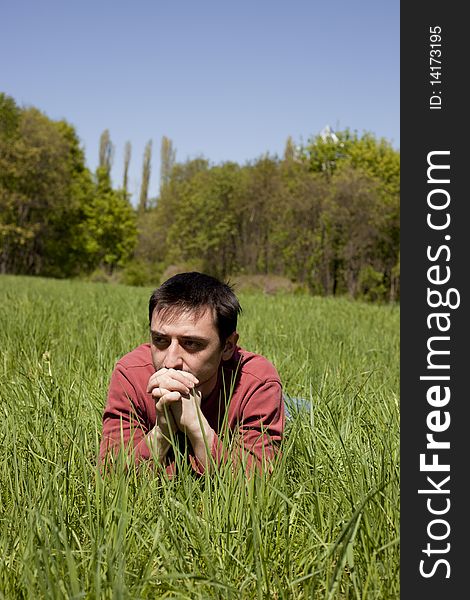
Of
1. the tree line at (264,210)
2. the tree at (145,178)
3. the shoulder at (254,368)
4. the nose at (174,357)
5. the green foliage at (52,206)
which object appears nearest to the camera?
the nose at (174,357)

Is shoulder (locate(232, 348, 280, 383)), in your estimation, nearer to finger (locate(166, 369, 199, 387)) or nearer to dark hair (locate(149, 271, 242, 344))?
dark hair (locate(149, 271, 242, 344))

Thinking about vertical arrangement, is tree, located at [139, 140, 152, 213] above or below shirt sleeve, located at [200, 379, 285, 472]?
above

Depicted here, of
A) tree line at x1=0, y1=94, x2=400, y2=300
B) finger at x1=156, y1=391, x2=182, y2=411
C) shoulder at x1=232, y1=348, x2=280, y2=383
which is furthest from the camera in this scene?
tree line at x1=0, y1=94, x2=400, y2=300

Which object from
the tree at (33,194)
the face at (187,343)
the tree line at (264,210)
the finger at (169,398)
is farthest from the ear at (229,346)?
the tree at (33,194)

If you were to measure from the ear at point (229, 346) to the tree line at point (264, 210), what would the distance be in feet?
58.1

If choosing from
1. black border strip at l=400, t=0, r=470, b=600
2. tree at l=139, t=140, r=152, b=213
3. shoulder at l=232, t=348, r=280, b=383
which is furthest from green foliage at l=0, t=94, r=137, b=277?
black border strip at l=400, t=0, r=470, b=600

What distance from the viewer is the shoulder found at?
2.14 metres

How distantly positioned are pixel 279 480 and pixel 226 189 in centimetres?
2054

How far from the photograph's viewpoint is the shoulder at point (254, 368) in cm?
214

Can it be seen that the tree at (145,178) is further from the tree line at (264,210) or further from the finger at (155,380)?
the finger at (155,380)

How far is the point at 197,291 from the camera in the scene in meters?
2.07

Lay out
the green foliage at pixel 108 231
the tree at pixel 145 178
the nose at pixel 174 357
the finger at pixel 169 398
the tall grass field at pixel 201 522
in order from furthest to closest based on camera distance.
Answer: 1. the tree at pixel 145 178
2. the green foliage at pixel 108 231
3. the nose at pixel 174 357
4. the finger at pixel 169 398
5. the tall grass field at pixel 201 522

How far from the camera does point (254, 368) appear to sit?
218 centimetres

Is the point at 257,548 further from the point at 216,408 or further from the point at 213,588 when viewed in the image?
the point at 216,408
